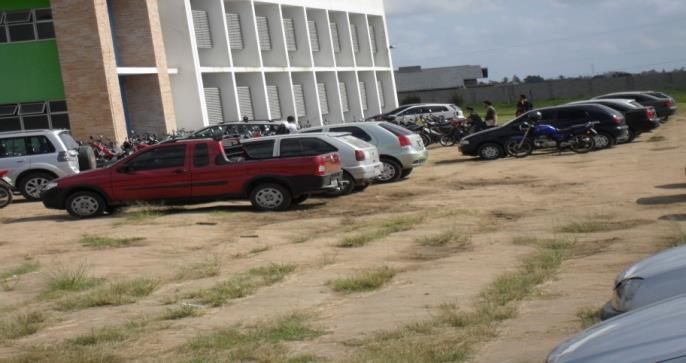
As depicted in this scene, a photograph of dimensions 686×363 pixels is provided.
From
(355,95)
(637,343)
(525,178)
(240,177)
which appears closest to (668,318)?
(637,343)

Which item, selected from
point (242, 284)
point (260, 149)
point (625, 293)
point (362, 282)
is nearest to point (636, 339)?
point (625, 293)

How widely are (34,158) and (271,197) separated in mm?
7387

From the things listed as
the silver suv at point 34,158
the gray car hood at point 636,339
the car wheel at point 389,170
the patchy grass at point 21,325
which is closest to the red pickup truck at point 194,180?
the silver suv at point 34,158

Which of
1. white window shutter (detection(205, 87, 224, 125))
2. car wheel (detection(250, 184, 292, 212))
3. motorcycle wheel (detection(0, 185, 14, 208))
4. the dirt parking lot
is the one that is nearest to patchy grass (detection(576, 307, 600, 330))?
the dirt parking lot

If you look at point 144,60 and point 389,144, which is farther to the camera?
point 144,60

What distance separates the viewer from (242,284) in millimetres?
12469

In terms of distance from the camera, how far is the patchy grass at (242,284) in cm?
1170

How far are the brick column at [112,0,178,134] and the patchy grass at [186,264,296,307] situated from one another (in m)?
25.7

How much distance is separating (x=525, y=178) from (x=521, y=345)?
16653mm

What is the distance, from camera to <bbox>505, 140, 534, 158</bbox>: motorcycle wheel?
31.4 metres

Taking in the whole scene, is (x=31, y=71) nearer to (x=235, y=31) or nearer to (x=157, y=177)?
(x=235, y=31)

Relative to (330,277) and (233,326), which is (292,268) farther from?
(233,326)

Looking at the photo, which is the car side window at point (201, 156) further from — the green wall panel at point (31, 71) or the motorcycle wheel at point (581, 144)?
the green wall panel at point (31, 71)

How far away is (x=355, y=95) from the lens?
5975 centimetres
